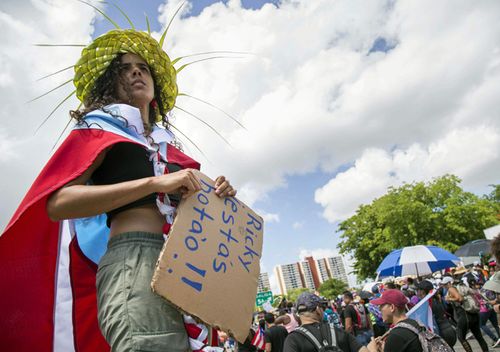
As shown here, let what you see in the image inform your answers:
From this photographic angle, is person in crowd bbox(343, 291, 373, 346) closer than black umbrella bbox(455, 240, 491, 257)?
Yes

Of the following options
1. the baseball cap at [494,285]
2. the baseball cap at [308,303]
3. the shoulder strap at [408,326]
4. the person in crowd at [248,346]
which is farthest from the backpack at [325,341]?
the person in crowd at [248,346]

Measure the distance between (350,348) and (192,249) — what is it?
11.4 feet

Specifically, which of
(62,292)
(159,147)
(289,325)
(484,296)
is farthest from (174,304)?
(484,296)

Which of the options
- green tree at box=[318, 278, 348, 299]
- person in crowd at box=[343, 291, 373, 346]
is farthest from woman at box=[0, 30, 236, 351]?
green tree at box=[318, 278, 348, 299]

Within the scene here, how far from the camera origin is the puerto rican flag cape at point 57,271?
159 cm

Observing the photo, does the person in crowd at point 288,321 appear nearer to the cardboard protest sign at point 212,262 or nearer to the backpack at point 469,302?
the backpack at point 469,302

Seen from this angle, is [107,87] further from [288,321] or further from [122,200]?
[288,321]

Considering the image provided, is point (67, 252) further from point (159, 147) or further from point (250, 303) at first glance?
point (250, 303)

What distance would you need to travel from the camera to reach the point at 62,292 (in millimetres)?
1722

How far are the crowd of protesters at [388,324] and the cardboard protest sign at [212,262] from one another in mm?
1617

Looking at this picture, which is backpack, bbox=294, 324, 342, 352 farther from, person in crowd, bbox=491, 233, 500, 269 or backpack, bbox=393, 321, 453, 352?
person in crowd, bbox=491, 233, 500, 269

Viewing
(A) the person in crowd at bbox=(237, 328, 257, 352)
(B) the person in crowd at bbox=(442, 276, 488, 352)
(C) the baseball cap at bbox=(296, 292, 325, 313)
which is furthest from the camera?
(B) the person in crowd at bbox=(442, 276, 488, 352)

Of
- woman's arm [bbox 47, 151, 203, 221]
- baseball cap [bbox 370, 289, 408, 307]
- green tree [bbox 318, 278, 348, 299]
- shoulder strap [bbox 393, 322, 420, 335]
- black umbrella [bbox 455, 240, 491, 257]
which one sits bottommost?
shoulder strap [bbox 393, 322, 420, 335]

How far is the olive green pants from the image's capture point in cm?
127
